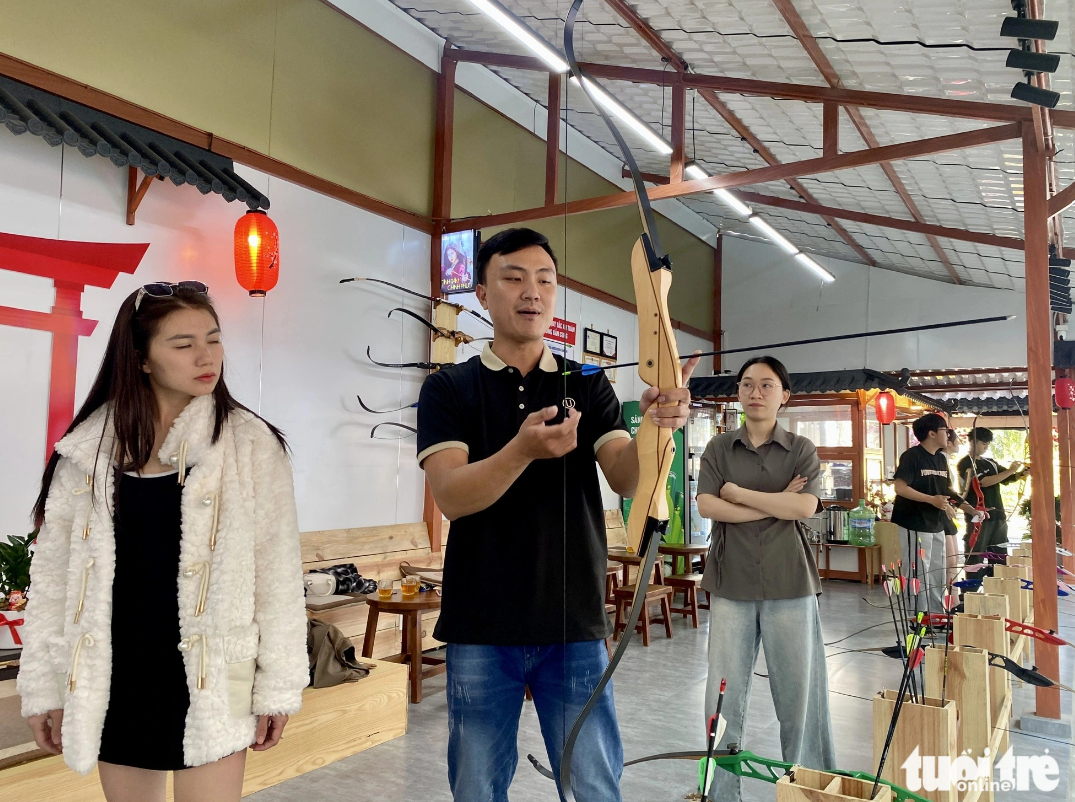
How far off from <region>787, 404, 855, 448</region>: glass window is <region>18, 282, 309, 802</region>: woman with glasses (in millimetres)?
8626

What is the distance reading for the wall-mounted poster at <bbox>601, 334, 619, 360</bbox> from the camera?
7496mm

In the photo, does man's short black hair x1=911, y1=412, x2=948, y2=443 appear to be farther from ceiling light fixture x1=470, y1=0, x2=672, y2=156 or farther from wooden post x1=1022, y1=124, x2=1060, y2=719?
ceiling light fixture x1=470, y1=0, x2=672, y2=156

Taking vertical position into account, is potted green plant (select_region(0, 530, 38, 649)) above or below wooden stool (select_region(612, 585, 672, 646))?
above

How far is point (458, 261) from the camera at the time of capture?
522cm

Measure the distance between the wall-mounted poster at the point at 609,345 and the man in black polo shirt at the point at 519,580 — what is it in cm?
627

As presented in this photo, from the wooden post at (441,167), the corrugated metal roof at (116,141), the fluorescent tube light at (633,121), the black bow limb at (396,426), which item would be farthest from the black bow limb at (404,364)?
the fluorescent tube light at (633,121)

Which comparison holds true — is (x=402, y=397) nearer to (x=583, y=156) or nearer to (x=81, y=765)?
(x=583, y=156)

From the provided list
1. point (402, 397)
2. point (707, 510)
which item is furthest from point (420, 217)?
point (707, 510)

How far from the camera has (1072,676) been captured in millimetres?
4301

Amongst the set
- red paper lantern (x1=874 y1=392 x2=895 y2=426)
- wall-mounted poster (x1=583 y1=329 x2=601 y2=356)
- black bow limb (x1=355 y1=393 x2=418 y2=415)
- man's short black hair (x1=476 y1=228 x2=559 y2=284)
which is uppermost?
wall-mounted poster (x1=583 y1=329 x2=601 y2=356)

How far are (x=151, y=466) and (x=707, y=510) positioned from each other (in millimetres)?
1535

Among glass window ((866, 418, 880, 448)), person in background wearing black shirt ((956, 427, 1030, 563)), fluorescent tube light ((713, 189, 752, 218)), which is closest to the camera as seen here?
person in background wearing black shirt ((956, 427, 1030, 563))

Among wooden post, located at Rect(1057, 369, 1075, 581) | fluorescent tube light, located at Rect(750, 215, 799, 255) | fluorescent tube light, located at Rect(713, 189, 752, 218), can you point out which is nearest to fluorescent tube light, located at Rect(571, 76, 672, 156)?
fluorescent tube light, located at Rect(713, 189, 752, 218)

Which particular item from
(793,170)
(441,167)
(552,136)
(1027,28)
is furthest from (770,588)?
(552,136)
